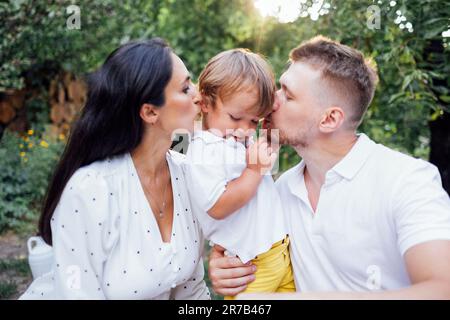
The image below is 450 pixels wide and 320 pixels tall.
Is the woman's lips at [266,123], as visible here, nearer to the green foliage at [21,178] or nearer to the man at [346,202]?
the man at [346,202]

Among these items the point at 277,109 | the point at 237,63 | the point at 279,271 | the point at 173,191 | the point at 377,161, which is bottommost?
the point at 279,271

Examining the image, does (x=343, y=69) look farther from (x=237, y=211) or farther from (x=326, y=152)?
(x=237, y=211)

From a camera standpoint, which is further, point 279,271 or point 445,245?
point 279,271

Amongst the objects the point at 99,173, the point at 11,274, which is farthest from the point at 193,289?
the point at 11,274

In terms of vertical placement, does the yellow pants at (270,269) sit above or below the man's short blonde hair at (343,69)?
below

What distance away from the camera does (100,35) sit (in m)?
6.47

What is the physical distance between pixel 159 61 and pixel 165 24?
5.92 metres

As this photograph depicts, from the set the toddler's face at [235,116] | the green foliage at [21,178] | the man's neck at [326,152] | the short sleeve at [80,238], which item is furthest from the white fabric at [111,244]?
the green foliage at [21,178]

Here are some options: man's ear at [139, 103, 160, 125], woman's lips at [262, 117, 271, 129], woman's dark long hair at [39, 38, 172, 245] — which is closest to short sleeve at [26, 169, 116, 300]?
woman's dark long hair at [39, 38, 172, 245]

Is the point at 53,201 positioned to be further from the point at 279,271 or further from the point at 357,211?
the point at 357,211

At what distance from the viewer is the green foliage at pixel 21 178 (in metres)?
5.60

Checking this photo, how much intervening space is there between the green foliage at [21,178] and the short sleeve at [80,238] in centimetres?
408

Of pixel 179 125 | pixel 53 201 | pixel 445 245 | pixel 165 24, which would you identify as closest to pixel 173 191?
pixel 179 125

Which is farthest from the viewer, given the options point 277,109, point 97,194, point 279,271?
point 277,109
